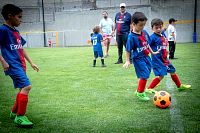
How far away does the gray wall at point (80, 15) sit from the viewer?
25844mm

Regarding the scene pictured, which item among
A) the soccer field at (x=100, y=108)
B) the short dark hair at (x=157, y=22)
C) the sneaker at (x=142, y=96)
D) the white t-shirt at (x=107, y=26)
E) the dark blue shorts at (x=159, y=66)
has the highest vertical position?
the white t-shirt at (x=107, y=26)

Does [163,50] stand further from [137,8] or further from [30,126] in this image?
[137,8]

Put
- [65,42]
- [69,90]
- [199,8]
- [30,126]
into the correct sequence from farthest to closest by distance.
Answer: [65,42], [199,8], [69,90], [30,126]

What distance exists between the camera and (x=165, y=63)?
6.45 m

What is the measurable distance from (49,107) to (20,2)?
26.9m

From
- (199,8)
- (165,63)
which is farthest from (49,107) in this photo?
(199,8)

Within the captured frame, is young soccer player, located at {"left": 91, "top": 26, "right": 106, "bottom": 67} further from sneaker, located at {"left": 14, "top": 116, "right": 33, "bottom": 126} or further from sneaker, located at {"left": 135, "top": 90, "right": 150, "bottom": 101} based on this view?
sneaker, located at {"left": 14, "top": 116, "right": 33, "bottom": 126}

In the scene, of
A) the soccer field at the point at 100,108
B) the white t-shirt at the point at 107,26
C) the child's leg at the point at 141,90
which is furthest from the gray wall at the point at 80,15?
the child's leg at the point at 141,90

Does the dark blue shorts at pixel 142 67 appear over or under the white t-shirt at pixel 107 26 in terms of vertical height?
under

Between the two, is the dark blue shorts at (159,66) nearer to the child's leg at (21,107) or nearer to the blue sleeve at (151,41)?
the blue sleeve at (151,41)

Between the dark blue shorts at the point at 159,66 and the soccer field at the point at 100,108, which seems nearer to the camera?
the soccer field at the point at 100,108

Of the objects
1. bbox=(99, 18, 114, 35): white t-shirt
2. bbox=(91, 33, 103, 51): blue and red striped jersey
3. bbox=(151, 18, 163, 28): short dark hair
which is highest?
bbox=(99, 18, 114, 35): white t-shirt

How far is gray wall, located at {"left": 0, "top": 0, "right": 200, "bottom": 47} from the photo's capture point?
25.8m

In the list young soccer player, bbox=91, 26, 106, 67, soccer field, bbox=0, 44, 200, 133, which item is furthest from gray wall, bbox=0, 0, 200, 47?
soccer field, bbox=0, 44, 200, 133
